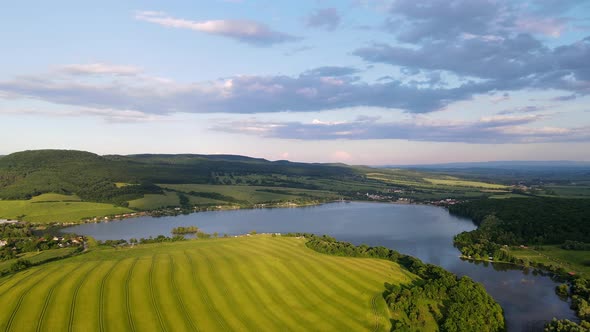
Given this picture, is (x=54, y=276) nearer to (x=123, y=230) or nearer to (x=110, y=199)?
(x=123, y=230)

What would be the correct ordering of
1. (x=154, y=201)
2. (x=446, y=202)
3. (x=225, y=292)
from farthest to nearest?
(x=446, y=202), (x=154, y=201), (x=225, y=292)

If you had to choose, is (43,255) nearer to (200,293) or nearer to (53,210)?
(200,293)

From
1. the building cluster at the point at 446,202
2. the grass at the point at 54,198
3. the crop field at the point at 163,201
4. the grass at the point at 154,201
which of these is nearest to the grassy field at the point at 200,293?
the grass at the point at 154,201

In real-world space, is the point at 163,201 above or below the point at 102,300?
below

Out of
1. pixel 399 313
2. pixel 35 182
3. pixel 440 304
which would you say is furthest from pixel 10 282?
pixel 35 182

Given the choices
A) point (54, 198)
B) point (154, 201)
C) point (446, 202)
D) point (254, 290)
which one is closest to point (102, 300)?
point (254, 290)

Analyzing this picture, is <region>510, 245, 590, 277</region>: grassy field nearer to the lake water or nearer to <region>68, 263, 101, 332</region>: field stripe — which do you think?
the lake water
